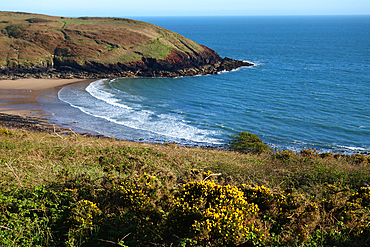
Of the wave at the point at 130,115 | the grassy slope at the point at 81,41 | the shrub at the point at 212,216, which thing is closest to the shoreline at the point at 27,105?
the wave at the point at 130,115

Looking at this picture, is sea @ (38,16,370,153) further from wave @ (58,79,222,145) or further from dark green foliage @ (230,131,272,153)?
dark green foliage @ (230,131,272,153)

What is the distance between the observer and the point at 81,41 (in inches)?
2621

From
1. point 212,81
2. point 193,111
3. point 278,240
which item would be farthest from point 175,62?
point 278,240

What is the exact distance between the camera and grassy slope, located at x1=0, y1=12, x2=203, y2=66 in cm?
5984

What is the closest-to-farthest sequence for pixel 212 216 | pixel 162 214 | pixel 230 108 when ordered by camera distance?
pixel 212 216
pixel 162 214
pixel 230 108

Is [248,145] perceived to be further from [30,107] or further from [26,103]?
[26,103]

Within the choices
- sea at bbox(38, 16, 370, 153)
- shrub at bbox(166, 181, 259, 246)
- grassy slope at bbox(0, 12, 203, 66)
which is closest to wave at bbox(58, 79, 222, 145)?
sea at bbox(38, 16, 370, 153)

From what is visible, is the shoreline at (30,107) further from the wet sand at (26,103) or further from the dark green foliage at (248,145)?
the dark green foliage at (248,145)

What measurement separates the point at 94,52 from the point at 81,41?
6.87 m

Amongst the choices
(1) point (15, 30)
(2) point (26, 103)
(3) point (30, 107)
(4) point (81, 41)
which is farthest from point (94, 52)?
(3) point (30, 107)

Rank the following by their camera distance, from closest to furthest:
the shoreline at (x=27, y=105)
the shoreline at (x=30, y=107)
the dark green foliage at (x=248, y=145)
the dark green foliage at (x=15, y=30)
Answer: the dark green foliage at (x=248, y=145)
the shoreline at (x=30, y=107)
the shoreline at (x=27, y=105)
the dark green foliage at (x=15, y=30)

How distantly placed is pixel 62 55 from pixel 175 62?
88.1ft

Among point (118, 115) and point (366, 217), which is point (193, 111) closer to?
point (118, 115)

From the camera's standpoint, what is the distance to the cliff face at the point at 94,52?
57.3 meters
